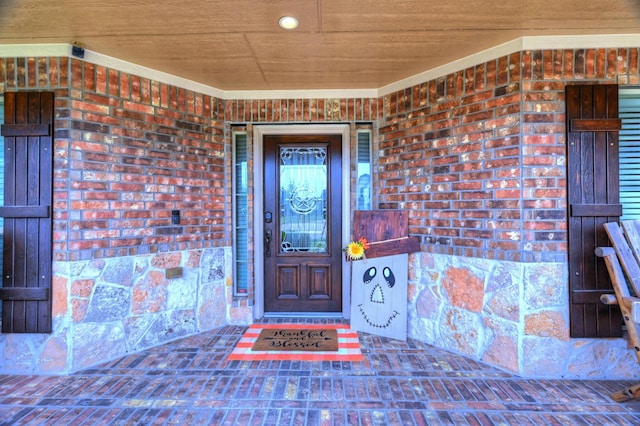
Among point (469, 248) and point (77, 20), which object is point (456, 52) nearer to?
point (469, 248)

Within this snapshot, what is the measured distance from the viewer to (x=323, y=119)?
3.45 metres

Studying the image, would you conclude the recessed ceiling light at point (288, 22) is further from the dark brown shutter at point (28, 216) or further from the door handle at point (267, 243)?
the door handle at point (267, 243)

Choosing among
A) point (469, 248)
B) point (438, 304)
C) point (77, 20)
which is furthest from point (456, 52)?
point (77, 20)

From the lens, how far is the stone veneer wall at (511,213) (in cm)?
243

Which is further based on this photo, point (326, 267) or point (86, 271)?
point (326, 267)

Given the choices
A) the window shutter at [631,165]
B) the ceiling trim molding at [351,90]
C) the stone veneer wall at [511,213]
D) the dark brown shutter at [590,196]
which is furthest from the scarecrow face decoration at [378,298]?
the window shutter at [631,165]

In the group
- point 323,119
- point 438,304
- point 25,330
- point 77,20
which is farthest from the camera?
point 323,119

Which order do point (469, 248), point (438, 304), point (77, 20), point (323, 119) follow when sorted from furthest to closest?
point (323, 119) < point (438, 304) < point (469, 248) < point (77, 20)

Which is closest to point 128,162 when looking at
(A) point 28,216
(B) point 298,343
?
(A) point 28,216

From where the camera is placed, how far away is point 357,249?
3.22 meters

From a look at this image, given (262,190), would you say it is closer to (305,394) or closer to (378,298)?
(378,298)

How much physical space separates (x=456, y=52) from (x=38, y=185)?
3.33m

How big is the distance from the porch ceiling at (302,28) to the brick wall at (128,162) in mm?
252

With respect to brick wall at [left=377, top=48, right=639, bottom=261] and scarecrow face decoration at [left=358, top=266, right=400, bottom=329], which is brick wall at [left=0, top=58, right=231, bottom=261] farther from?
brick wall at [left=377, top=48, right=639, bottom=261]
